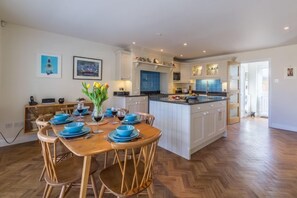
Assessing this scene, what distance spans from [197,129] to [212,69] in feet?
11.6

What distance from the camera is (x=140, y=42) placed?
422cm

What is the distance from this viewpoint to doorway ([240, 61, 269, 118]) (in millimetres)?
6309

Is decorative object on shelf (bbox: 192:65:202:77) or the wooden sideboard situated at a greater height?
decorative object on shelf (bbox: 192:65:202:77)

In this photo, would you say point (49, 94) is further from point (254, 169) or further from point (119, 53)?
point (254, 169)

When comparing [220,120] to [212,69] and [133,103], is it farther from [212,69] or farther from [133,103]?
[212,69]

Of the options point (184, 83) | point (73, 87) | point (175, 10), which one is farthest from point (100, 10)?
point (184, 83)

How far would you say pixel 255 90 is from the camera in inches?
256

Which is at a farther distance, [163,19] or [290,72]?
[290,72]

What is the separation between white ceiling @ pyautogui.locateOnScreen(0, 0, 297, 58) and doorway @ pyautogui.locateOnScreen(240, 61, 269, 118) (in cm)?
242

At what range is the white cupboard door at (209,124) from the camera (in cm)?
299

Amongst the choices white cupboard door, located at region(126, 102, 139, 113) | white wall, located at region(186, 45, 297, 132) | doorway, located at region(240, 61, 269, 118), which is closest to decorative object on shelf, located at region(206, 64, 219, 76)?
white wall, located at region(186, 45, 297, 132)

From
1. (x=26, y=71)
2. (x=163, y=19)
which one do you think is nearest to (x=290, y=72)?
(x=163, y=19)

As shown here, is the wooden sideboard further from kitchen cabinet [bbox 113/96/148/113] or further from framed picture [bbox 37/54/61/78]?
kitchen cabinet [bbox 113/96/148/113]

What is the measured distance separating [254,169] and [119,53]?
13.4 feet
